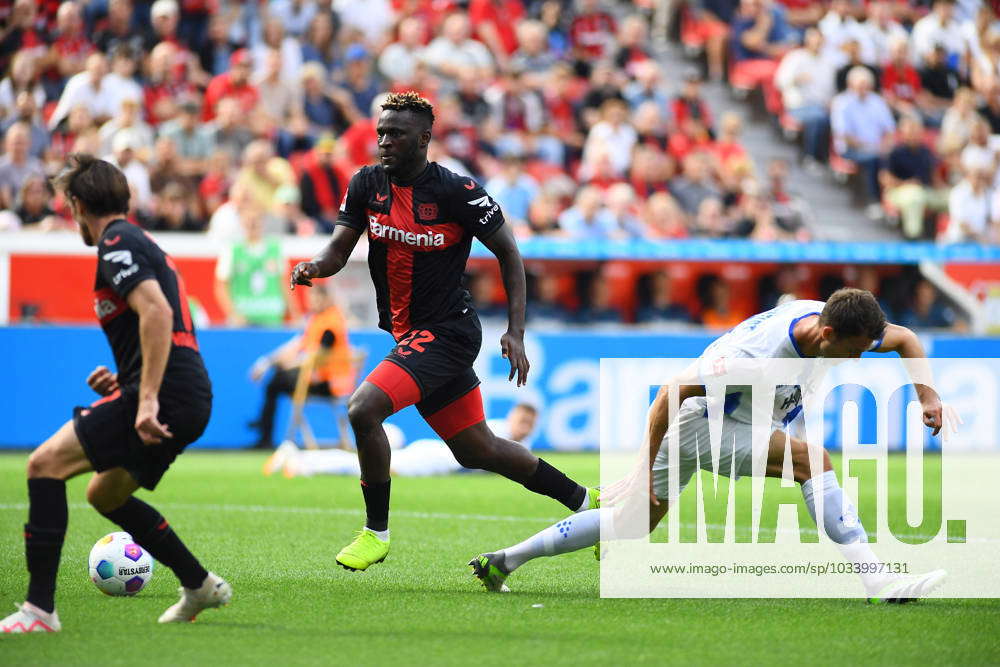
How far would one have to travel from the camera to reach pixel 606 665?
5441 millimetres

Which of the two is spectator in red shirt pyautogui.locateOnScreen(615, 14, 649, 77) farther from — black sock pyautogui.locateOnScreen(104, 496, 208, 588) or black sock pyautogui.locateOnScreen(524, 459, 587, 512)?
black sock pyautogui.locateOnScreen(104, 496, 208, 588)

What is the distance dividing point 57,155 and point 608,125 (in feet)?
25.0

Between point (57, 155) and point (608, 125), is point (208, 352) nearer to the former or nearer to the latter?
point (57, 155)

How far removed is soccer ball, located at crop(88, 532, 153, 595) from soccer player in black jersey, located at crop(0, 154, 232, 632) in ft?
3.30

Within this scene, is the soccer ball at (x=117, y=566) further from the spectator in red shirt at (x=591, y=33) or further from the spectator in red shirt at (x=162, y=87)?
the spectator in red shirt at (x=591, y=33)

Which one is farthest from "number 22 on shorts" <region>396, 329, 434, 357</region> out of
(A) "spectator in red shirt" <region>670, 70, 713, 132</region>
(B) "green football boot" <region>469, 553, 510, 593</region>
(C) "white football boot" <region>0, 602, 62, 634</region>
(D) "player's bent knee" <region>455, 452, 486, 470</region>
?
(A) "spectator in red shirt" <region>670, 70, 713, 132</region>

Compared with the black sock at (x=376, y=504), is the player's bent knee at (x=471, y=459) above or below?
above

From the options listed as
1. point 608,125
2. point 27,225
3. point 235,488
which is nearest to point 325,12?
point 608,125

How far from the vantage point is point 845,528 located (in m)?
7.11

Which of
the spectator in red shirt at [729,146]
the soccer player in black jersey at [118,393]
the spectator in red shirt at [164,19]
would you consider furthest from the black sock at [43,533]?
the spectator in red shirt at [729,146]

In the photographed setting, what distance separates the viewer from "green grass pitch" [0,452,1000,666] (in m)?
5.64

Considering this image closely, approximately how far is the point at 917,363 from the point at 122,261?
3692 millimetres

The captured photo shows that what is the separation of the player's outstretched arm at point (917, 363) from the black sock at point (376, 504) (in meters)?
2.55

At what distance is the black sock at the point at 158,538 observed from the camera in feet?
20.4
